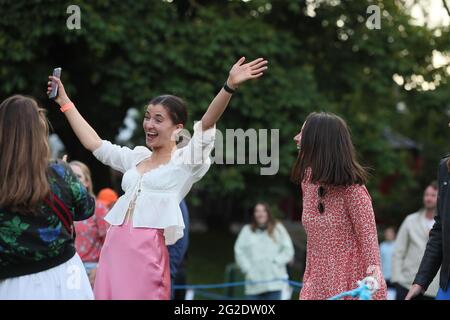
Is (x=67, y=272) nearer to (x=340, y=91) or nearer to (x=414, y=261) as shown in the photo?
(x=414, y=261)

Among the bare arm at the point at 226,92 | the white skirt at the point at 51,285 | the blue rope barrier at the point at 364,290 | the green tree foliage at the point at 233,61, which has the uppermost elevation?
the green tree foliage at the point at 233,61

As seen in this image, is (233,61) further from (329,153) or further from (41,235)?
(41,235)

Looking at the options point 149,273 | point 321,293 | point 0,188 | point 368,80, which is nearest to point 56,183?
point 0,188

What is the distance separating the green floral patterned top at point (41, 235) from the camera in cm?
375

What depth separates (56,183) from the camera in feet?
12.6

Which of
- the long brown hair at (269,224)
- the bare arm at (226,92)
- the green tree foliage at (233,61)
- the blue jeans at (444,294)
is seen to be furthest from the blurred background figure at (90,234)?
the green tree foliage at (233,61)

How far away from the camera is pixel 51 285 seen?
12.5 ft

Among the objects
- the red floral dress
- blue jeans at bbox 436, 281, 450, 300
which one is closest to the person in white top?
the red floral dress

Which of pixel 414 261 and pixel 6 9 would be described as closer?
pixel 414 261

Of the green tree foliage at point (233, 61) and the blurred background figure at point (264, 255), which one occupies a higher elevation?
the green tree foliage at point (233, 61)

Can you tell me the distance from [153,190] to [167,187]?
8cm

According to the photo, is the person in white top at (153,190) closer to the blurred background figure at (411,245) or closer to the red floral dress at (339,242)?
the red floral dress at (339,242)

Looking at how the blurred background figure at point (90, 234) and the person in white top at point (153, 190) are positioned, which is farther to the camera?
the blurred background figure at point (90, 234)
